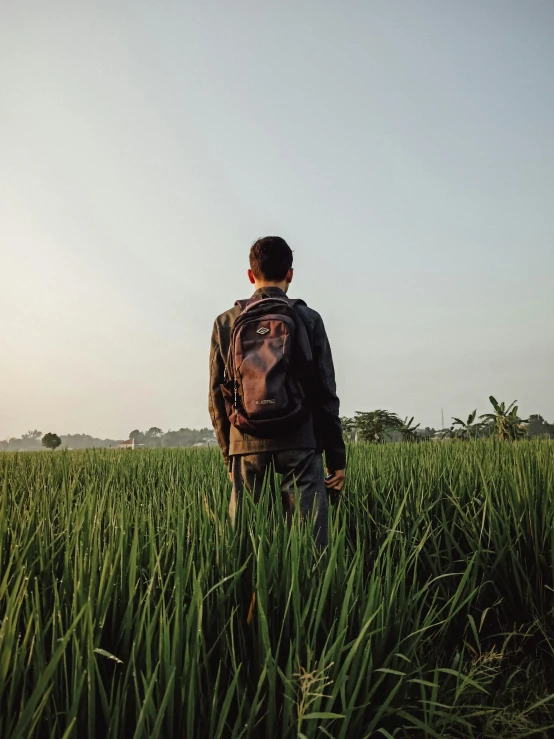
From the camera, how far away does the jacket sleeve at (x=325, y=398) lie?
250cm

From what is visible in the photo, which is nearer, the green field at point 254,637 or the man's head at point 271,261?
the green field at point 254,637

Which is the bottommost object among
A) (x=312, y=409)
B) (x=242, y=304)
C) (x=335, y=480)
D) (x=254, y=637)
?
(x=254, y=637)

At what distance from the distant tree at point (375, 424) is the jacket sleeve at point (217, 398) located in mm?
9914

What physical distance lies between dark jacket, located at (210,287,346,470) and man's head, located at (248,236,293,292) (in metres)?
0.05

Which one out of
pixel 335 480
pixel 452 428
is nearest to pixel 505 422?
pixel 452 428

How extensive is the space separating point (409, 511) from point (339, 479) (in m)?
0.75

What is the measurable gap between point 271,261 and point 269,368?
550mm

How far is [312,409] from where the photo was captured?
253 cm

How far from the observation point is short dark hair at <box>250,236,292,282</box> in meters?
2.55

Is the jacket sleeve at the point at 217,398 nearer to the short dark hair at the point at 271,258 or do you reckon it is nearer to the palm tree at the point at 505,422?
the short dark hair at the point at 271,258

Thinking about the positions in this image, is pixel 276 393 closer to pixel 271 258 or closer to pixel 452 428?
pixel 271 258

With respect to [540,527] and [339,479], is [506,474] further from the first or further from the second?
[339,479]

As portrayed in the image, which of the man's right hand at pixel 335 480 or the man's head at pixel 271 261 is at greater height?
the man's head at pixel 271 261

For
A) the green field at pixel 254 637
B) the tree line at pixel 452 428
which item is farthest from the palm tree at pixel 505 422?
the green field at pixel 254 637
